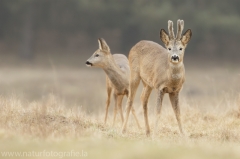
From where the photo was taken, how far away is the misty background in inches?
1208

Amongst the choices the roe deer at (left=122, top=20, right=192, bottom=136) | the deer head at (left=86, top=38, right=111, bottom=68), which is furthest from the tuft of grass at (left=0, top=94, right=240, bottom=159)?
the deer head at (left=86, top=38, right=111, bottom=68)

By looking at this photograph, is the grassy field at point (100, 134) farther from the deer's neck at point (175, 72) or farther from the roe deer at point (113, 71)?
the deer's neck at point (175, 72)

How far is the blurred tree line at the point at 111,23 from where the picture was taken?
3131 cm

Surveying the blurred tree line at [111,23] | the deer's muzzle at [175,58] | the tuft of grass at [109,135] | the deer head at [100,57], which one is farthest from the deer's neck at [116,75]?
the blurred tree line at [111,23]

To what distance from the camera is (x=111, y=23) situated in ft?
107

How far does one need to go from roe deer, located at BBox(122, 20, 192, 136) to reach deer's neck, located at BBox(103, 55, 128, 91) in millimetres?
1525

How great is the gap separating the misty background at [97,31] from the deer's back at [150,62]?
16992 mm

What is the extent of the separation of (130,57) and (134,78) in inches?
18.8

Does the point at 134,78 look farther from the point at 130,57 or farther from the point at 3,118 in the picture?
the point at 3,118

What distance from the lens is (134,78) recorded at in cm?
1106

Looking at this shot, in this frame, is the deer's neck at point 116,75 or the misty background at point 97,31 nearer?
the deer's neck at point 116,75

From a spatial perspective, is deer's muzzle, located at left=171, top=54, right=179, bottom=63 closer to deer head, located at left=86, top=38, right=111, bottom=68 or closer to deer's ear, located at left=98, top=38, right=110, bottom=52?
deer head, located at left=86, top=38, right=111, bottom=68

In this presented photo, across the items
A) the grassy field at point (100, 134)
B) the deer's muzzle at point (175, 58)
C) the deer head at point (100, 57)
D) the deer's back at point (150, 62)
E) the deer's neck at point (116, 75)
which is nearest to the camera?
the grassy field at point (100, 134)

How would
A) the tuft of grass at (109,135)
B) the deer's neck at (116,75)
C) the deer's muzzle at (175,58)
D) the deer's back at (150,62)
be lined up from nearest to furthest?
the tuft of grass at (109,135), the deer's muzzle at (175,58), the deer's back at (150,62), the deer's neck at (116,75)
